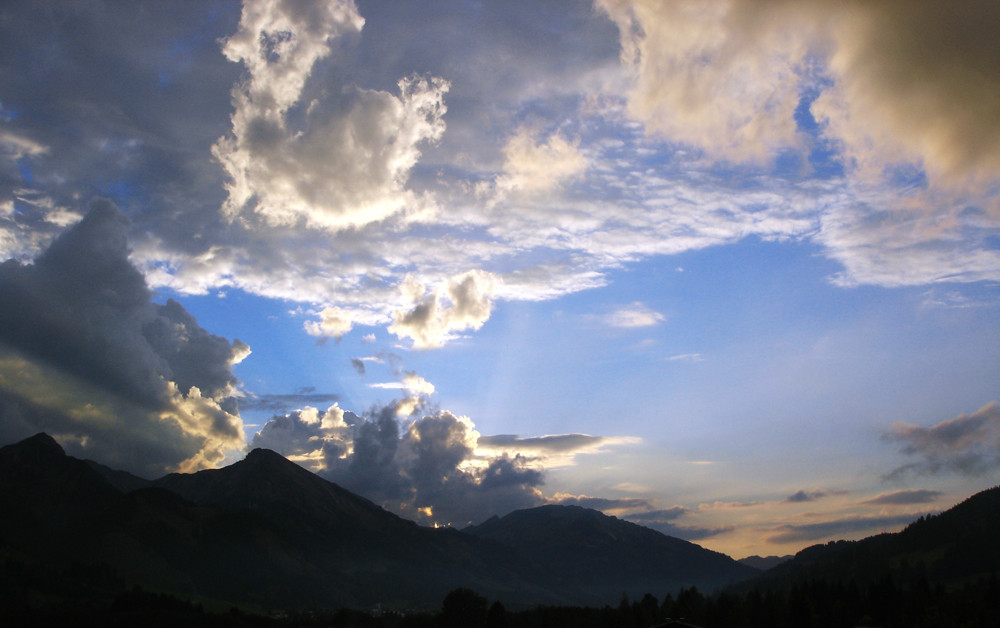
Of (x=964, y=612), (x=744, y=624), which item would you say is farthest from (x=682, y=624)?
(x=964, y=612)

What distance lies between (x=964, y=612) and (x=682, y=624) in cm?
13389

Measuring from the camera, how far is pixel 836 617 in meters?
192

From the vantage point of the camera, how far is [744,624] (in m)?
196

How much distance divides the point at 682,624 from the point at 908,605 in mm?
137078

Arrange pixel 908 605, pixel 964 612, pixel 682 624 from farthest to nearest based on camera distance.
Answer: pixel 908 605 < pixel 964 612 < pixel 682 624

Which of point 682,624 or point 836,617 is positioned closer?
point 682,624

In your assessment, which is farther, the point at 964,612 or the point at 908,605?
the point at 908,605

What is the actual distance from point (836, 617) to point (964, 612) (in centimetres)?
3418

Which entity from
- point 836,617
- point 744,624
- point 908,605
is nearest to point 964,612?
point 908,605

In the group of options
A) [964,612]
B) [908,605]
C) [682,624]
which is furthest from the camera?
[908,605]

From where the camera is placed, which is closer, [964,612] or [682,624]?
[682,624]

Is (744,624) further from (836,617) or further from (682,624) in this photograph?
(682,624)

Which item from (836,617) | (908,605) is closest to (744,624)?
(836,617)

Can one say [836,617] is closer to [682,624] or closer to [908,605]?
[908,605]
